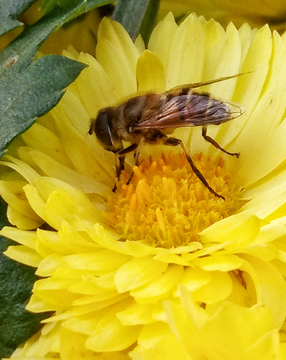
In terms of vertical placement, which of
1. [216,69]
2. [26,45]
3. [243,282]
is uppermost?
[26,45]

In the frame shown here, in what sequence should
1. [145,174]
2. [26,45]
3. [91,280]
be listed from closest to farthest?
1. [91,280]
2. [26,45]
3. [145,174]

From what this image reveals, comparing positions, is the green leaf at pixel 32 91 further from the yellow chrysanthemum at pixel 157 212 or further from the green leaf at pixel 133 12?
the green leaf at pixel 133 12

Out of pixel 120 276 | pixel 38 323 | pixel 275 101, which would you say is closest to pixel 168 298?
pixel 120 276

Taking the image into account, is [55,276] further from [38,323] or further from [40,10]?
[40,10]

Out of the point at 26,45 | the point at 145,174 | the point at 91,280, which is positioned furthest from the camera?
the point at 145,174

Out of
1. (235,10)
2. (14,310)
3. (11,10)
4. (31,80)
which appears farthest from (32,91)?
(235,10)

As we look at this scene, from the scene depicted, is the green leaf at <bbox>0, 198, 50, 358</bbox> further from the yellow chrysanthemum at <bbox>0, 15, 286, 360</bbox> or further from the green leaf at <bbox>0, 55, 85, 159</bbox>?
the green leaf at <bbox>0, 55, 85, 159</bbox>

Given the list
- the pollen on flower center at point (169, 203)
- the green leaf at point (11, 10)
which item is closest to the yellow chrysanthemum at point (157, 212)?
the pollen on flower center at point (169, 203)
